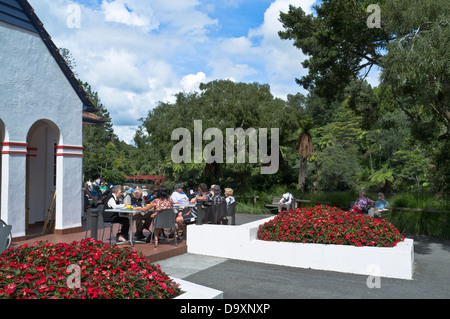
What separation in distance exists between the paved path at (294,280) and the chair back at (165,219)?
726mm

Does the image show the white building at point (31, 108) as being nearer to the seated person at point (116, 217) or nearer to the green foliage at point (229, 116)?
the seated person at point (116, 217)

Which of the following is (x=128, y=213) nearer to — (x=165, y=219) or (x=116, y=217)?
(x=116, y=217)

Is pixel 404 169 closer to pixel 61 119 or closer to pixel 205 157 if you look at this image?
pixel 205 157

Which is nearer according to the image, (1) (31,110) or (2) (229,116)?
(1) (31,110)

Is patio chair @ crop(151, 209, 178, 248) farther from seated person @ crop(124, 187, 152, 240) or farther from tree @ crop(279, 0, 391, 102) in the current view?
tree @ crop(279, 0, 391, 102)

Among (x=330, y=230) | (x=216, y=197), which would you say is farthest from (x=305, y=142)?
(x=330, y=230)

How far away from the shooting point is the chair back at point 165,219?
786 cm

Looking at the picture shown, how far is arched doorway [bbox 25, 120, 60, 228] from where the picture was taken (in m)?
11.6

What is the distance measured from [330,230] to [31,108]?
7.36m

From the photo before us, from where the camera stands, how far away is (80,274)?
12.5 ft

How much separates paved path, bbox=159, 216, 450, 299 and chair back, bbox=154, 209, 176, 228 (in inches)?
28.6

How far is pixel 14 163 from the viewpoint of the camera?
28.3 ft
